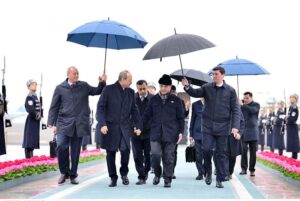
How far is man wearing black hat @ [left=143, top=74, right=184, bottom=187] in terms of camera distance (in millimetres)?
11398

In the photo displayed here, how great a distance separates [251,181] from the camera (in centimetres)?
1312

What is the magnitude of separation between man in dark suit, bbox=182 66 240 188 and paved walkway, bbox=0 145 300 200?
562 mm

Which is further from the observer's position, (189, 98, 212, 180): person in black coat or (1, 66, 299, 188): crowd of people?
(189, 98, 212, 180): person in black coat

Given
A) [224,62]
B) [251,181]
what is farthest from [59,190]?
[224,62]

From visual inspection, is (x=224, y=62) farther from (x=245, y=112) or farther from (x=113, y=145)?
(x=113, y=145)

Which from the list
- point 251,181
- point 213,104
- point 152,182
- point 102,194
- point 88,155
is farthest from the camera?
point 88,155

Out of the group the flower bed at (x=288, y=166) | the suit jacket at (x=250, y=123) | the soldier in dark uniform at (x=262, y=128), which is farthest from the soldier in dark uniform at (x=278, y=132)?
the suit jacket at (x=250, y=123)

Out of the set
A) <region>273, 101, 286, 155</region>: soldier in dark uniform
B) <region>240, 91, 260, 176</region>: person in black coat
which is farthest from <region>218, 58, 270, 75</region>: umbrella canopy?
<region>273, 101, 286, 155</region>: soldier in dark uniform

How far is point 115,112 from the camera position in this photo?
1144 cm

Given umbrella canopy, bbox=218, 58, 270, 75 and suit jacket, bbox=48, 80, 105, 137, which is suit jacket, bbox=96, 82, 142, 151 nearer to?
suit jacket, bbox=48, 80, 105, 137

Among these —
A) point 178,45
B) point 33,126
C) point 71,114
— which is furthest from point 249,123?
point 71,114

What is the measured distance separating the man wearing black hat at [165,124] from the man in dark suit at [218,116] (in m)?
0.41

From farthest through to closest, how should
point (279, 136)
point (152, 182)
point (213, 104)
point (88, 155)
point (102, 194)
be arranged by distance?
point (279, 136)
point (88, 155)
point (152, 182)
point (213, 104)
point (102, 194)

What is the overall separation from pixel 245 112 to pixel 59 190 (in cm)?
598
